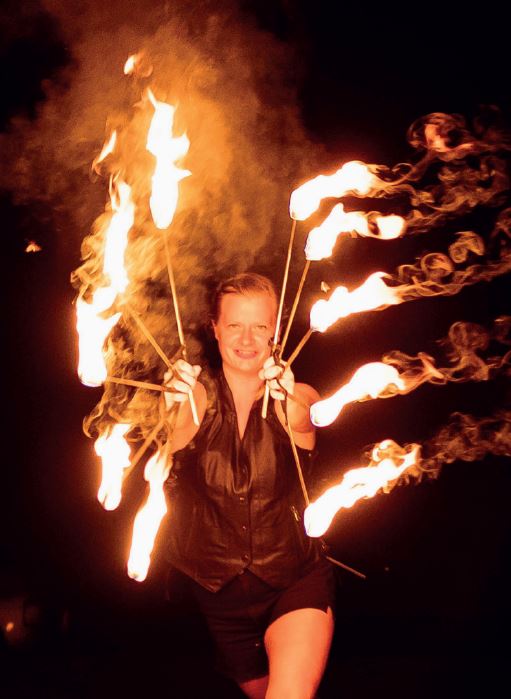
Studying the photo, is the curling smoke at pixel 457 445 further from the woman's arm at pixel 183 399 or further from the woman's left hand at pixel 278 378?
the woman's arm at pixel 183 399

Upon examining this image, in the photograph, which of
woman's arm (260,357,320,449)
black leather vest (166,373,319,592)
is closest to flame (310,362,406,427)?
woman's arm (260,357,320,449)

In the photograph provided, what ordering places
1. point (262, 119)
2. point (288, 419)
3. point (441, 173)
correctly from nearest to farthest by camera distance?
point (288, 419) < point (441, 173) < point (262, 119)

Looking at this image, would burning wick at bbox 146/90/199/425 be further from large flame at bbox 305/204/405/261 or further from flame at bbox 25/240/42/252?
flame at bbox 25/240/42/252

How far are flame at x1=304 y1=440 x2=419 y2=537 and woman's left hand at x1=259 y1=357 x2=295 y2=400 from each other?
0.43 metres

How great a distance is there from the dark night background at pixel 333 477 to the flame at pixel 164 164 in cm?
82

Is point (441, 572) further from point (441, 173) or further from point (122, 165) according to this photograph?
point (122, 165)

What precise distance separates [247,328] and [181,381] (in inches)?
13.7

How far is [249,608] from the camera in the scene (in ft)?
8.84

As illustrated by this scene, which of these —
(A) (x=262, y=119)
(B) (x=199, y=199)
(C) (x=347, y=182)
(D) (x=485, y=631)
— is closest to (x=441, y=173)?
(C) (x=347, y=182)

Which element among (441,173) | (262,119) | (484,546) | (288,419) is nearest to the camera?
(288,419)

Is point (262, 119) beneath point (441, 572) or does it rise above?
above

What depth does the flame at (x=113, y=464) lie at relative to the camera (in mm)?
2635

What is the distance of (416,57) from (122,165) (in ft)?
4.89

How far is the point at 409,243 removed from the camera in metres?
3.40
